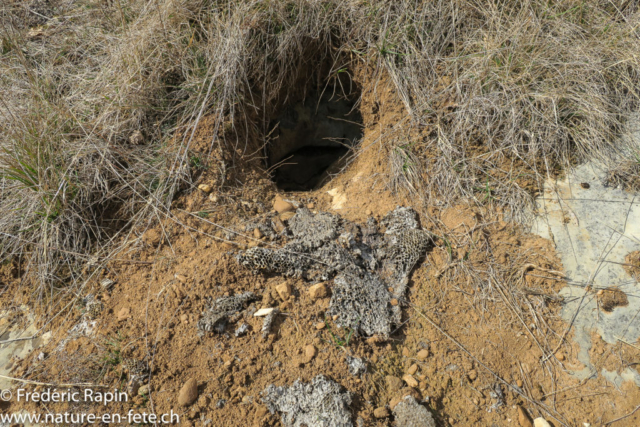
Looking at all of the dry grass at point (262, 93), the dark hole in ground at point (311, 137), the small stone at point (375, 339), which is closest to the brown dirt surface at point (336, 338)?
the small stone at point (375, 339)

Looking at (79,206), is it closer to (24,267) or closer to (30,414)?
(24,267)

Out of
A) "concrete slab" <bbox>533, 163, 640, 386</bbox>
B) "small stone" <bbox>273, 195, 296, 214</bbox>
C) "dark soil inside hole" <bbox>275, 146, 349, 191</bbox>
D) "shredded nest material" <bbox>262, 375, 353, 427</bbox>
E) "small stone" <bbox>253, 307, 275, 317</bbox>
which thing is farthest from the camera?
"dark soil inside hole" <bbox>275, 146, 349, 191</bbox>

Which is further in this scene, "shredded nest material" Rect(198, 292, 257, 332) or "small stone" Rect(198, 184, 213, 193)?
"small stone" Rect(198, 184, 213, 193)

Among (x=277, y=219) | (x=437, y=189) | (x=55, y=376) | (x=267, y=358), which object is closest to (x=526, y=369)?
(x=437, y=189)

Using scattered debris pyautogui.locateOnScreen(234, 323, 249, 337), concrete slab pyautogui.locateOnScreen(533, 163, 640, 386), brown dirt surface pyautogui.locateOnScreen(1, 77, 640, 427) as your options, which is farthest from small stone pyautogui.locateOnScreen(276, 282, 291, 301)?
concrete slab pyautogui.locateOnScreen(533, 163, 640, 386)

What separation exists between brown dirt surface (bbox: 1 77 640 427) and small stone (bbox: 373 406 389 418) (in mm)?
25

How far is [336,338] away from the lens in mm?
1662

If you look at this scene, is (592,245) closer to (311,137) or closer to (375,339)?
(375,339)

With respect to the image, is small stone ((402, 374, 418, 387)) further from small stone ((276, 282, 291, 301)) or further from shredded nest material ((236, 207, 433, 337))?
small stone ((276, 282, 291, 301))

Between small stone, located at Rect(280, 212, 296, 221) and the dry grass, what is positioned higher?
the dry grass

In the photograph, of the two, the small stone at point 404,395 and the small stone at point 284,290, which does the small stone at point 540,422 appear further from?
the small stone at point 284,290

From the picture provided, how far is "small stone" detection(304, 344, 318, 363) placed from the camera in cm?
160

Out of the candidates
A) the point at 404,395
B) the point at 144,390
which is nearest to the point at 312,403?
the point at 404,395

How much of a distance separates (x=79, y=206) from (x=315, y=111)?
71.4 inches
